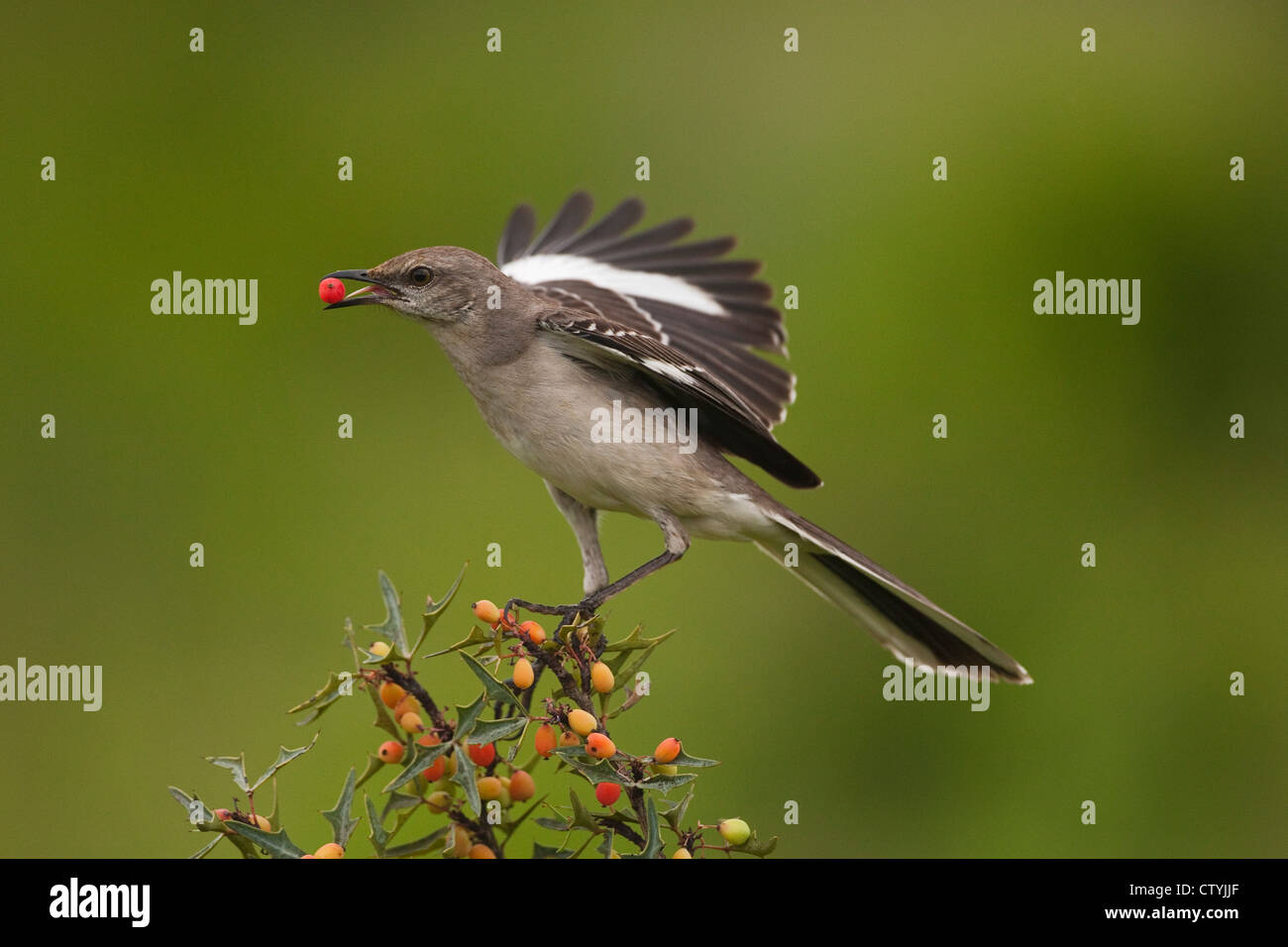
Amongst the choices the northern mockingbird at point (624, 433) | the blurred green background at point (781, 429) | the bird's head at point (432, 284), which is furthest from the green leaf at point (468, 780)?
the blurred green background at point (781, 429)

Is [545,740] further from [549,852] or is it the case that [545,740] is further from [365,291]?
[365,291]

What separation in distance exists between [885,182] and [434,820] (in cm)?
381

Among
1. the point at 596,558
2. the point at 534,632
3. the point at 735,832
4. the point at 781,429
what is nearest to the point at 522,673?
the point at 534,632

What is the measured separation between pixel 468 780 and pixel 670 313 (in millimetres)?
3262

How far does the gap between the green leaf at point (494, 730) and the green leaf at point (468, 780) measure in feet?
0.14

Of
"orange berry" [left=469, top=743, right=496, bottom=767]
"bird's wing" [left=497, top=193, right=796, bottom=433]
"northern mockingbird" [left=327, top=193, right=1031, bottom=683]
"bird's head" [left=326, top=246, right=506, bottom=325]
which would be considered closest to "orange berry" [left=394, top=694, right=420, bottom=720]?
"orange berry" [left=469, top=743, right=496, bottom=767]

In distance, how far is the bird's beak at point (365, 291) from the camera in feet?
12.3

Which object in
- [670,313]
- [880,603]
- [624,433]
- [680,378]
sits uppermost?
[670,313]

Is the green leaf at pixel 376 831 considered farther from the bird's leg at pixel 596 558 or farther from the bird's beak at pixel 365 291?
the bird's beak at pixel 365 291

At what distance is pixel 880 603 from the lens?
4.11 metres

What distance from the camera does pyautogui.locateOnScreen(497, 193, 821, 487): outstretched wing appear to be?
387 centimetres

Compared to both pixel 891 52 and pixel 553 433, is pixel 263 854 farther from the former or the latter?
pixel 891 52

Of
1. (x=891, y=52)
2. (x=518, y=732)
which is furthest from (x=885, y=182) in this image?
(x=518, y=732)
